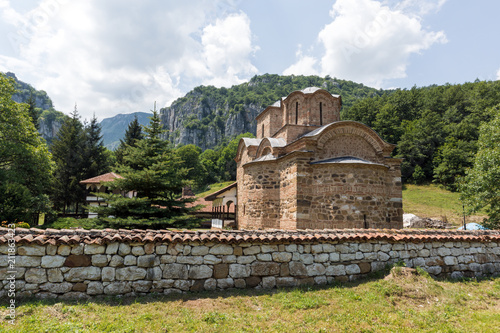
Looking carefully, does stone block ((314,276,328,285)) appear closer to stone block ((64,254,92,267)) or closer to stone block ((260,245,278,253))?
stone block ((260,245,278,253))

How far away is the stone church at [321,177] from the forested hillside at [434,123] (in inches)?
988

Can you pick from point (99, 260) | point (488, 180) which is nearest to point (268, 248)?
point (99, 260)

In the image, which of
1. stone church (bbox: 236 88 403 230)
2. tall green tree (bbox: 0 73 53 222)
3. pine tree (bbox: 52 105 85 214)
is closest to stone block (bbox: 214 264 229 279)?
stone church (bbox: 236 88 403 230)

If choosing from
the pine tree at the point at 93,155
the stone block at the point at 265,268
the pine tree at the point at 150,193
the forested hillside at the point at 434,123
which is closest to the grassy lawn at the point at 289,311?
the stone block at the point at 265,268

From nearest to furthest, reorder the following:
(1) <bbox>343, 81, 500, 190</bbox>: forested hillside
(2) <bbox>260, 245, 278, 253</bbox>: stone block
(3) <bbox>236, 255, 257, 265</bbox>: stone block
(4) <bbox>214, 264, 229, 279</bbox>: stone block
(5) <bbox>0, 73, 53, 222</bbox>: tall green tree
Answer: (4) <bbox>214, 264, 229, 279</bbox>: stone block
(3) <bbox>236, 255, 257, 265</bbox>: stone block
(2) <bbox>260, 245, 278, 253</bbox>: stone block
(5) <bbox>0, 73, 53, 222</bbox>: tall green tree
(1) <bbox>343, 81, 500, 190</bbox>: forested hillside

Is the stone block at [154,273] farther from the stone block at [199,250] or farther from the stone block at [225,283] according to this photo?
the stone block at [225,283]

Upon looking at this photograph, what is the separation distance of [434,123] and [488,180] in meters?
30.0

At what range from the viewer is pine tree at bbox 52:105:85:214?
2222cm

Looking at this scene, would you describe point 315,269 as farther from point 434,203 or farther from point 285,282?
point 434,203

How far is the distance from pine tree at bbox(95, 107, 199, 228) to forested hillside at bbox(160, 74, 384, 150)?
78.6 m

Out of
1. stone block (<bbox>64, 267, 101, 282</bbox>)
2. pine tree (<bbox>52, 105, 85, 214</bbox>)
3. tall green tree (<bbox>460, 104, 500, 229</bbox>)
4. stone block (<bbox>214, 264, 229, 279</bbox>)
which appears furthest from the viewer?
pine tree (<bbox>52, 105, 85, 214</bbox>)

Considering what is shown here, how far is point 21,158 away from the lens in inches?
605

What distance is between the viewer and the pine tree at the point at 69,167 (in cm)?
2222

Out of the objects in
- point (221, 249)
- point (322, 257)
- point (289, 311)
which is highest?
point (221, 249)
